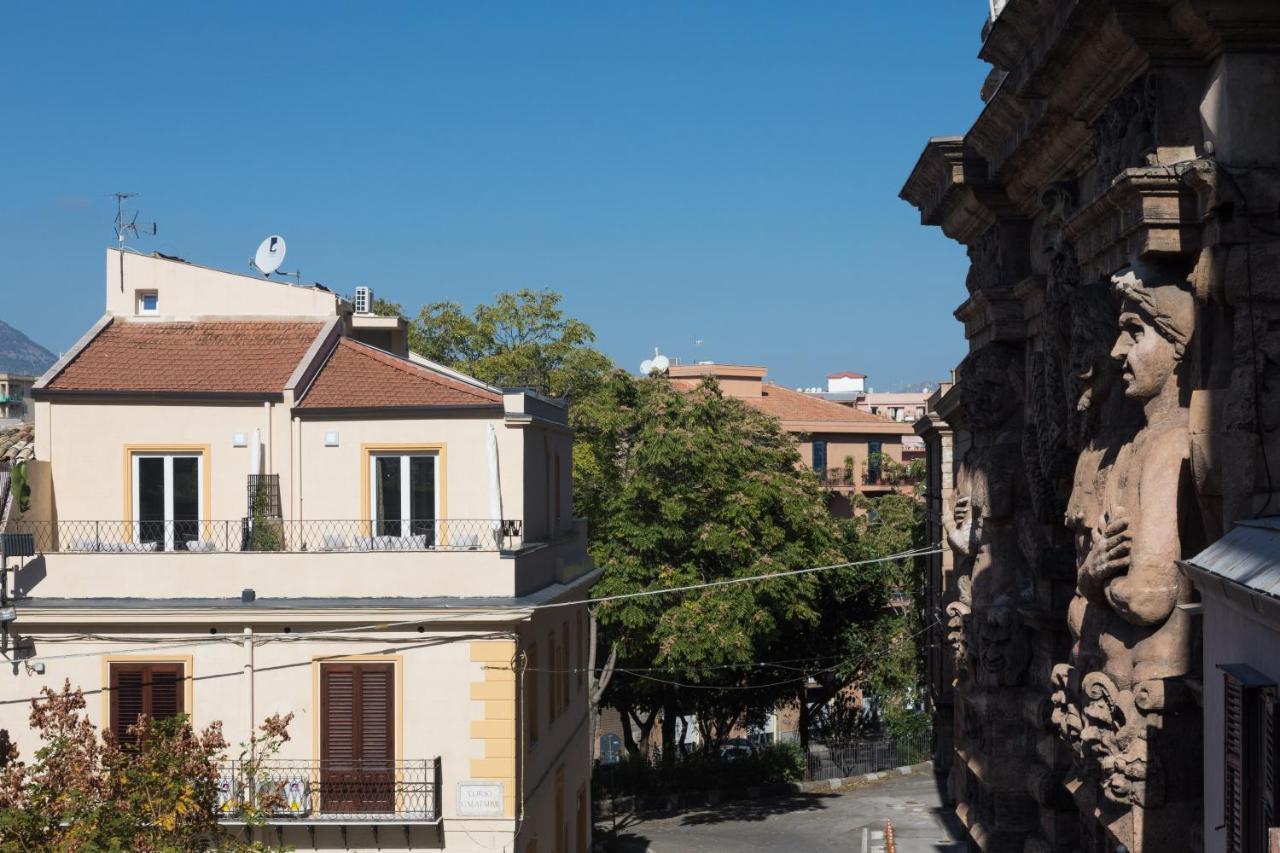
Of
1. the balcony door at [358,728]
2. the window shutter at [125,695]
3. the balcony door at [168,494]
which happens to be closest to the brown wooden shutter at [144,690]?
the window shutter at [125,695]

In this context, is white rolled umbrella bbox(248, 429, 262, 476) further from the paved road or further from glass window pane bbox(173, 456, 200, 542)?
the paved road

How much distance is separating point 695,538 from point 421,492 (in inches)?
592

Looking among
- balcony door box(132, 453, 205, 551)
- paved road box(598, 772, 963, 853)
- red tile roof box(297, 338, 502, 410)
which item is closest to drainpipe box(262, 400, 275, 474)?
red tile roof box(297, 338, 502, 410)

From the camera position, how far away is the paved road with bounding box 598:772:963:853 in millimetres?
36156

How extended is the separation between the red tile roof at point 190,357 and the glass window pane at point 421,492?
2239 mm

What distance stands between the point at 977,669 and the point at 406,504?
36.7 feet

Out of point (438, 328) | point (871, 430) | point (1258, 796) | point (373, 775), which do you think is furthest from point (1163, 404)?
point (871, 430)

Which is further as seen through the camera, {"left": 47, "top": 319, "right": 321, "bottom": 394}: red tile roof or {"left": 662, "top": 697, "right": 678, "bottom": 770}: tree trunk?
{"left": 662, "top": 697, "right": 678, "bottom": 770}: tree trunk

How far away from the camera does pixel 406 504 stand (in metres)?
23.7

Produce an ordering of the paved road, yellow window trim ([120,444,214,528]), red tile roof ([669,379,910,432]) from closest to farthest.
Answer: yellow window trim ([120,444,214,528]) < the paved road < red tile roof ([669,379,910,432])

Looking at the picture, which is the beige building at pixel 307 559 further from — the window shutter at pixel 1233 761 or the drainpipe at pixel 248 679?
the window shutter at pixel 1233 761

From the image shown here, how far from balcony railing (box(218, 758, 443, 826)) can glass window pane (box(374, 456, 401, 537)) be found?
3.50 metres

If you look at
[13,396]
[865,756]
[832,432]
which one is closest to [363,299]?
[865,756]

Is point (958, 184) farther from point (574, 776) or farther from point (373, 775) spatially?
point (574, 776)
